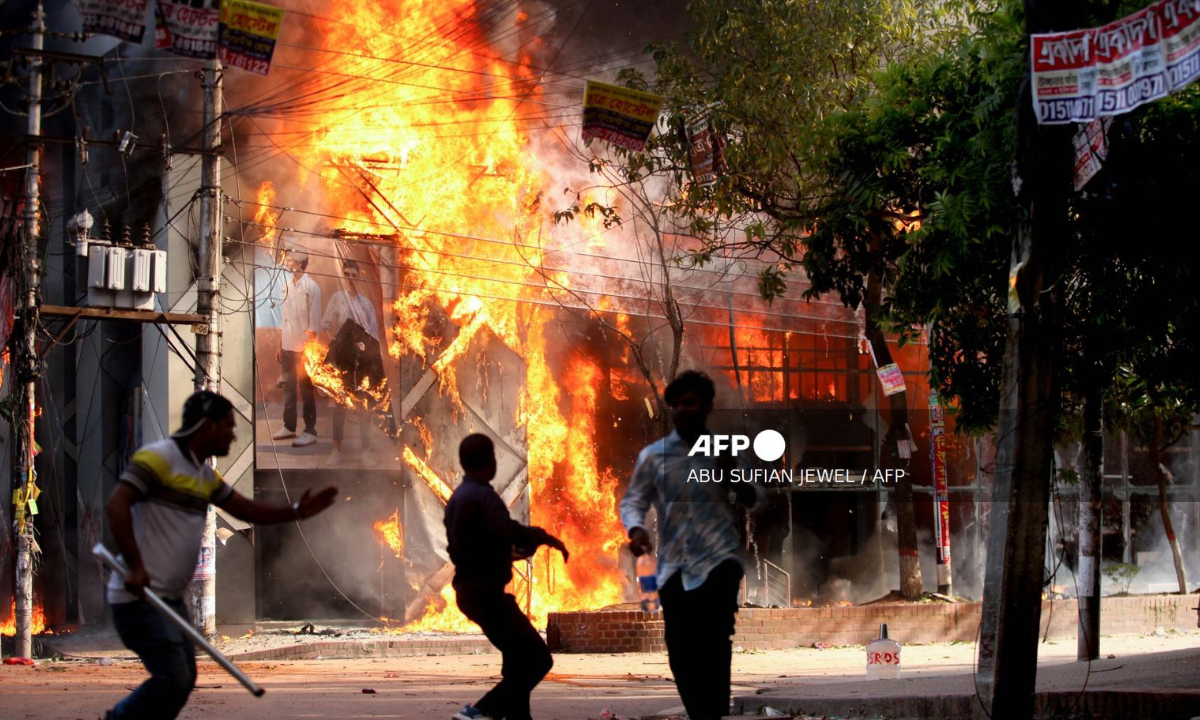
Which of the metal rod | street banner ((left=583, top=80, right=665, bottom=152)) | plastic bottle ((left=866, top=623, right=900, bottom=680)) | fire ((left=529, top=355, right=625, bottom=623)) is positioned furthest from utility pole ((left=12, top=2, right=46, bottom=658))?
the metal rod

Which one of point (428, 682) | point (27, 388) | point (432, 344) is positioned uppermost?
point (432, 344)

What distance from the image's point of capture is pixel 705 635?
6012 mm

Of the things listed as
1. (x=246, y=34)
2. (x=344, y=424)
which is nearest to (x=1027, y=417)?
(x=246, y=34)

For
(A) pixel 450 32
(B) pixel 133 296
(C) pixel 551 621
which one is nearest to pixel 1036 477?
(C) pixel 551 621

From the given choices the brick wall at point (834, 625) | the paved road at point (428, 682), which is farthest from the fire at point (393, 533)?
the brick wall at point (834, 625)

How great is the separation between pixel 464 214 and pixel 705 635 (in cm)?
1954

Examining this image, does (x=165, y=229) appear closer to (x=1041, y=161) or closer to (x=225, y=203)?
(x=225, y=203)

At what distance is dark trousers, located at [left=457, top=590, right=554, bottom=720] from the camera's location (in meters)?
6.67

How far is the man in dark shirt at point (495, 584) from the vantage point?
664cm

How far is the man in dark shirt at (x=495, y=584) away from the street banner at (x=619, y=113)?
5.28 meters

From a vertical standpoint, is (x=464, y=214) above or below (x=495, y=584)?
above

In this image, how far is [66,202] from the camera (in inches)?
938

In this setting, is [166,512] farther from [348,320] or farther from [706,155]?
[348,320]

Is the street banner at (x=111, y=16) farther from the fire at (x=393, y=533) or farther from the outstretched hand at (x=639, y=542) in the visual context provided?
the fire at (x=393, y=533)
